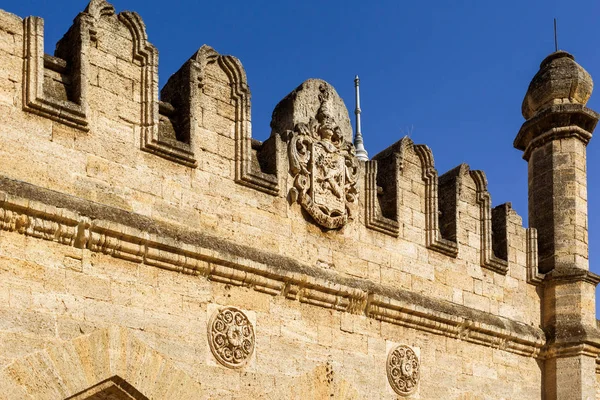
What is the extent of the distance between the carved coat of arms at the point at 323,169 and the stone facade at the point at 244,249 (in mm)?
20

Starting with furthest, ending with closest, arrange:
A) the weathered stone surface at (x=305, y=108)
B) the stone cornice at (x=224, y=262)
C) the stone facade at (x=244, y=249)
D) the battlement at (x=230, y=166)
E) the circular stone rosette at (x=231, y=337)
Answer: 1. the weathered stone surface at (x=305, y=108)
2. the circular stone rosette at (x=231, y=337)
3. the battlement at (x=230, y=166)
4. the stone facade at (x=244, y=249)
5. the stone cornice at (x=224, y=262)

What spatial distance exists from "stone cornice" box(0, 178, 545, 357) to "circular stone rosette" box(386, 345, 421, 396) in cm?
27

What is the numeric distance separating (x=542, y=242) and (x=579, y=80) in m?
1.85

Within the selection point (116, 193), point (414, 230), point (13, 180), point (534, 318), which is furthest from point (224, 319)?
point (534, 318)

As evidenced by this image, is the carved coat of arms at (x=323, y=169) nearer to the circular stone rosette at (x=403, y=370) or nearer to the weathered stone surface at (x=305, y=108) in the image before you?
the weathered stone surface at (x=305, y=108)

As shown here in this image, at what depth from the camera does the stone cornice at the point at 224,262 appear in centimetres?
790

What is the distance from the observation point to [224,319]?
897cm

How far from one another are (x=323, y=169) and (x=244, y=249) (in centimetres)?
135

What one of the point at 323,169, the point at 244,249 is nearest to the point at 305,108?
the point at 323,169

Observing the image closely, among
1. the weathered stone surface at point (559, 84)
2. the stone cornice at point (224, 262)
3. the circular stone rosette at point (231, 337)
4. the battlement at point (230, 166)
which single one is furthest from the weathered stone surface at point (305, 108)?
the weathered stone surface at point (559, 84)

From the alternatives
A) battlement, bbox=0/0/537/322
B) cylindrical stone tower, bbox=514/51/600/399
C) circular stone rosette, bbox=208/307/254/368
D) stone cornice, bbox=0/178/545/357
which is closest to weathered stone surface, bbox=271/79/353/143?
battlement, bbox=0/0/537/322

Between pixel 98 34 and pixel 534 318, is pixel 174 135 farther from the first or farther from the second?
pixel 534 318

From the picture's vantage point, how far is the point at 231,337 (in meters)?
8.96

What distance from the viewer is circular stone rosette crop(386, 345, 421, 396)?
10.3 metres
